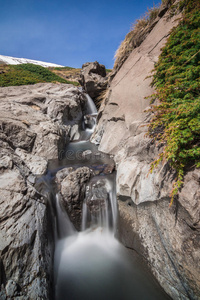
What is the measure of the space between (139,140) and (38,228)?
3812mm

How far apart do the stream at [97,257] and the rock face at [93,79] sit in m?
13.8

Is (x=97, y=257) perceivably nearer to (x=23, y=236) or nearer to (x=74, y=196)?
(x=74, y=196)

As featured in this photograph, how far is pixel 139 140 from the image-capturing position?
179 inches

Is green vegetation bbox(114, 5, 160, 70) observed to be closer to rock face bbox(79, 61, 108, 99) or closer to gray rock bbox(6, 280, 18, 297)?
rock face bbox(79, 61, 108, 99)

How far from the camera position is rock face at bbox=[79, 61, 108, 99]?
16.0 m

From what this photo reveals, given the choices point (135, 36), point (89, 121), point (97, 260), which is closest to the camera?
point (97, 260)

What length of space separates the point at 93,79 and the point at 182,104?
52.0 feet

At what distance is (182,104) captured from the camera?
2.61 m

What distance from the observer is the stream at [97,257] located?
3211mm

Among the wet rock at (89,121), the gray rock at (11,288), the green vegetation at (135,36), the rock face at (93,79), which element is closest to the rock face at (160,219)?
the gray rock at (11,288)

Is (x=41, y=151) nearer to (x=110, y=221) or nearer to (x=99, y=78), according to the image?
(x=110, y=221)

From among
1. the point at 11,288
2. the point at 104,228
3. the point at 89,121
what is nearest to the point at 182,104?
the point at 104,228

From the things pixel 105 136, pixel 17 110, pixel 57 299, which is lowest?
pixel 57 299

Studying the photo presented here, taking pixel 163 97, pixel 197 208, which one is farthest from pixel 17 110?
pixel 197 208
